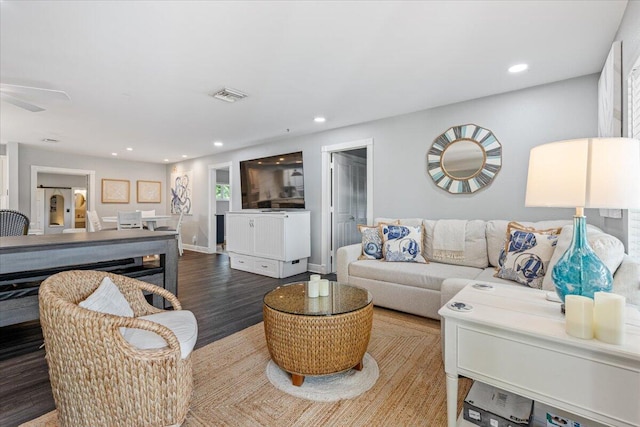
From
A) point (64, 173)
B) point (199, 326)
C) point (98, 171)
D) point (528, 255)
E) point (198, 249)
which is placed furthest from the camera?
point (198, 249)

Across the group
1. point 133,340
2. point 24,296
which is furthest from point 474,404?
point 24,296

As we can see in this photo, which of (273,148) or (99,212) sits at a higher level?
(273,148)

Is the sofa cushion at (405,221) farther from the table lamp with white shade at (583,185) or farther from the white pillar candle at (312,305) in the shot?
the table lamp with white shade at (583,185)

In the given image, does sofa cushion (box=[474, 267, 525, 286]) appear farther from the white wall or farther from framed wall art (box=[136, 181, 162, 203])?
framed wall art (box=[136, 181, 162, 203])

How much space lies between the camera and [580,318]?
108 centimetres

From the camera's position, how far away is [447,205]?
3.53 meters

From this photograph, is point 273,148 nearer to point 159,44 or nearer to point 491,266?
point 159,44

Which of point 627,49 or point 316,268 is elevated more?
point 627,49

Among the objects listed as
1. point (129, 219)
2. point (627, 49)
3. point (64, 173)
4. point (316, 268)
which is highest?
point (627, 49)

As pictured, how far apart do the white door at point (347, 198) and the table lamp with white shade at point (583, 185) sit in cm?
360

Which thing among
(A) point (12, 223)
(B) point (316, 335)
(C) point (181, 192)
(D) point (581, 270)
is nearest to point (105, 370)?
(B) point (316, 335)

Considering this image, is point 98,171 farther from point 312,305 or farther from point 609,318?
point 609,318

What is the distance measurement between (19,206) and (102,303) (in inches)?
258

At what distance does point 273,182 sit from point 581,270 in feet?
14.7
